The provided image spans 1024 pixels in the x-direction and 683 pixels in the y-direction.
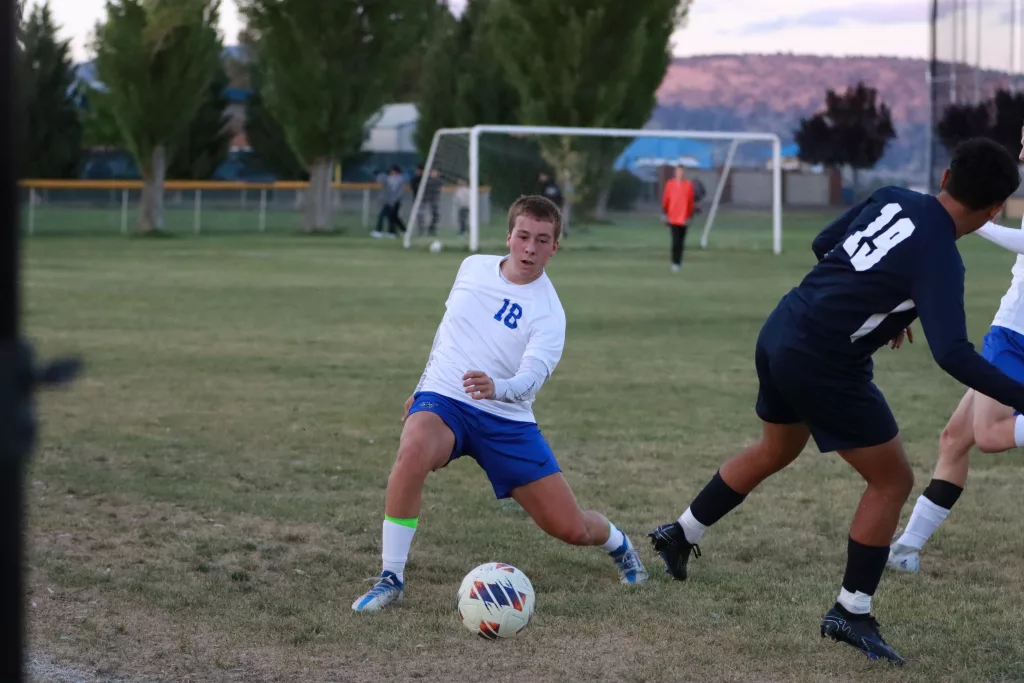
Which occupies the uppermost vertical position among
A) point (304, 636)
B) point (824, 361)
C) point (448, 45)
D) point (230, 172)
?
point (448, 45)

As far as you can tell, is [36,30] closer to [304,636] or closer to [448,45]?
[448,45]

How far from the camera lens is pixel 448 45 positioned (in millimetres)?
51594

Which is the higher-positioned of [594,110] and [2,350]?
[594,110]

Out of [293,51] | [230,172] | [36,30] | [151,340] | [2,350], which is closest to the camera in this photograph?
[2,350]

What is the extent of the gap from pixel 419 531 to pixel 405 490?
124 centimetres

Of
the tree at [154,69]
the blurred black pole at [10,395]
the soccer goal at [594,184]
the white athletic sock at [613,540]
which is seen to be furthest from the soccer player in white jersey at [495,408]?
the tree at [154,69]

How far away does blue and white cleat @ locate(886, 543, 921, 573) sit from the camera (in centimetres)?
545

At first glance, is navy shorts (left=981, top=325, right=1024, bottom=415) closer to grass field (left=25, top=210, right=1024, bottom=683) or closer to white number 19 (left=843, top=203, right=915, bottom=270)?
grass field (left=25, top=210, right=1024, bottom=683)

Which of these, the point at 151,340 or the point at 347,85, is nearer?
the point at 151,340

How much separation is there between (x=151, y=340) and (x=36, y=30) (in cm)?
3861

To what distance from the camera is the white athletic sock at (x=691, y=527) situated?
5215mm

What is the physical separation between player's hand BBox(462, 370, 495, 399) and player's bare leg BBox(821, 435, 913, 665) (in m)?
1.16

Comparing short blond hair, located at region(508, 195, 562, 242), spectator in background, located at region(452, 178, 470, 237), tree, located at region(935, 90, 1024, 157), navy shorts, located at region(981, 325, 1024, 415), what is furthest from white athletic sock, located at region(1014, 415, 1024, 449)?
tree, located at region(935, 90, 1024, 157)

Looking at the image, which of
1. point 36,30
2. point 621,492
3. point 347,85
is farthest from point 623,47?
point 621,492
